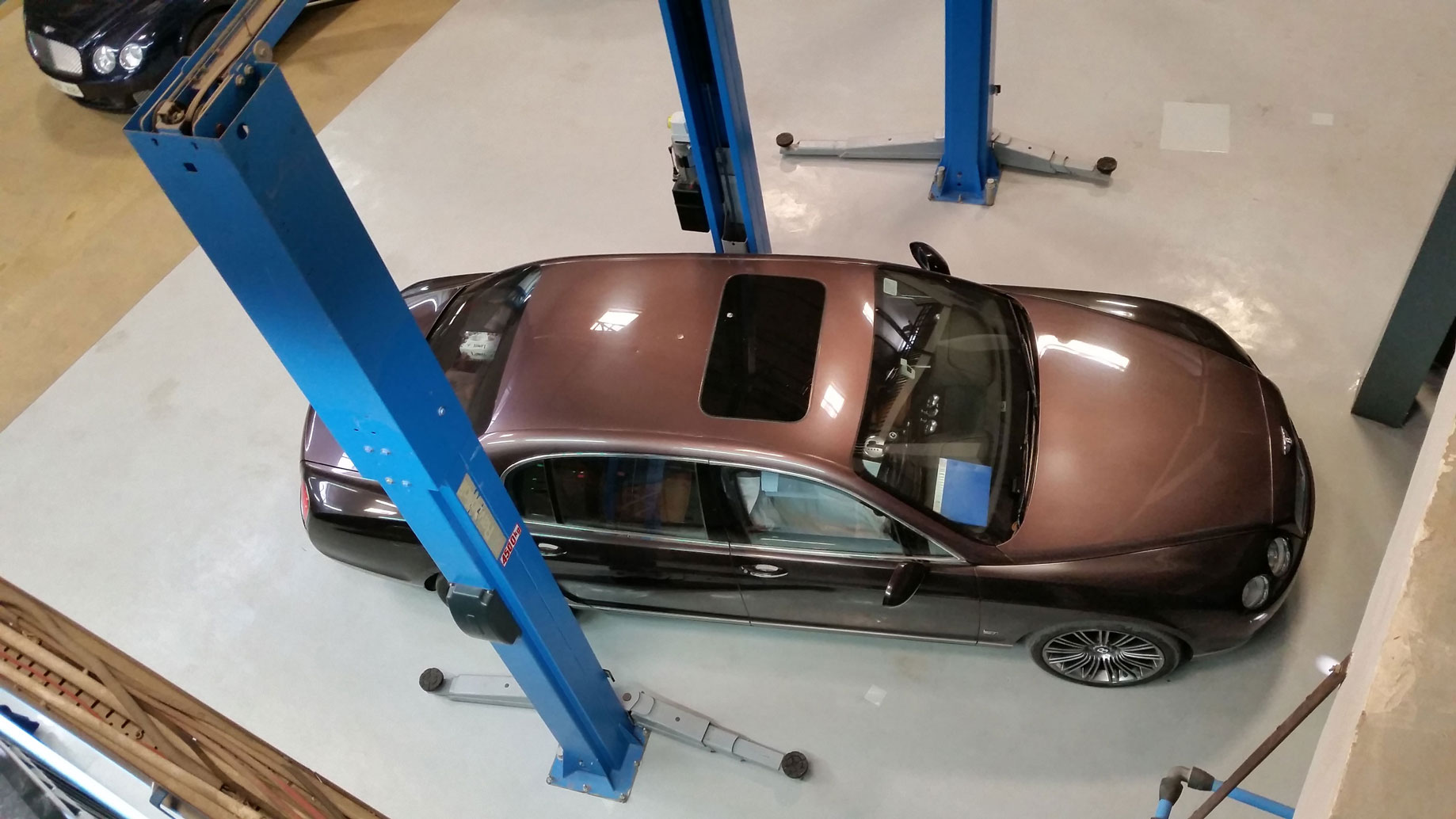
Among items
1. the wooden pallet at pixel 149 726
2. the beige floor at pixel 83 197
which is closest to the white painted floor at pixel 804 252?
the beige floor at pixel 83 197

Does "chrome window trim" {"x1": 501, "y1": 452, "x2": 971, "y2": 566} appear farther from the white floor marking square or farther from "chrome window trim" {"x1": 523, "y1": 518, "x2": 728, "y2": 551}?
the white floor marking square

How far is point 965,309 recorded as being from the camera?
409 cm

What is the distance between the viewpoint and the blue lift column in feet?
6.10

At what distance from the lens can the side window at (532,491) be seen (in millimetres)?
3822

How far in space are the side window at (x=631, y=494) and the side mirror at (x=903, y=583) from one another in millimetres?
722

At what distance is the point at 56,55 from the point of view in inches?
287

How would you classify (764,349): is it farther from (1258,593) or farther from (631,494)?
(1258,593)

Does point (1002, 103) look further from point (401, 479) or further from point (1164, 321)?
point (401, 479)

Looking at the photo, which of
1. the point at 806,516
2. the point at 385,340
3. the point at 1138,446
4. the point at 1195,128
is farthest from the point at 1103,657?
the point at 1195,128

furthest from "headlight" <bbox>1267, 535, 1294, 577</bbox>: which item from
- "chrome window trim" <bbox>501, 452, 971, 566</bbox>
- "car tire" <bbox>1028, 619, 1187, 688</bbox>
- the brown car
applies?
"chrome window trim" <bbox>501, 452, 971, 566</bbox>

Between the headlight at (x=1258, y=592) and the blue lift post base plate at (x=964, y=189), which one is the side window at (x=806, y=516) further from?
the blue lift post base plate at (x=964, y=189)

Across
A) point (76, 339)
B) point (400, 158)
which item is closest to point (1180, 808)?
point (400, 158)

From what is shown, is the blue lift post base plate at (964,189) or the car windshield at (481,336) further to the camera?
the blue lift post base plate at (964,189)

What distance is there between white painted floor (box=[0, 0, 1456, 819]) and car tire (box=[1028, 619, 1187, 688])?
0.29 ft
